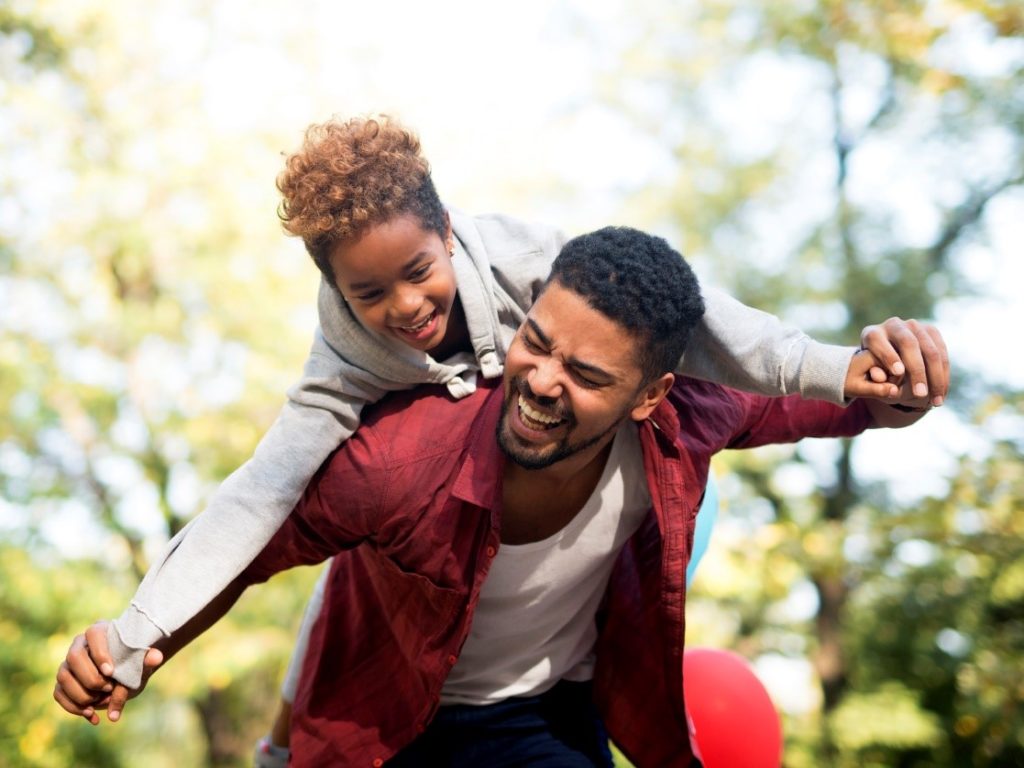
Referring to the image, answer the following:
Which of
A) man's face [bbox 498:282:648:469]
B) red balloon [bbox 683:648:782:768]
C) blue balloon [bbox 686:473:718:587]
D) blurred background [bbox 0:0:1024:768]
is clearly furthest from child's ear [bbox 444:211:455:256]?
blurred background [bbox 0:0:1024:768]

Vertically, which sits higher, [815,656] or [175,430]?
[175,430]

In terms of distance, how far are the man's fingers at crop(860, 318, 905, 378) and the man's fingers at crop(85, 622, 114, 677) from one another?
1500mm

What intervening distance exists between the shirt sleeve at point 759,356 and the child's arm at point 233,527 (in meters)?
0.75

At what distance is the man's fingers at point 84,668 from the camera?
195 centimetres

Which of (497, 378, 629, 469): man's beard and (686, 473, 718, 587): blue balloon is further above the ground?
(497, 378, 629, 469): man's beard

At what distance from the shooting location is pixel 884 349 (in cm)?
201

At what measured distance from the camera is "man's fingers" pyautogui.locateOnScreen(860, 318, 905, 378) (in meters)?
1.99

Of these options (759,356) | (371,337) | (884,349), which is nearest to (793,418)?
(759,356)

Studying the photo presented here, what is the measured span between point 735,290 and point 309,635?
833 centimetres

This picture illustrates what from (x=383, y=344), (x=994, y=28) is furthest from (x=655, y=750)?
(x=994, y=28)

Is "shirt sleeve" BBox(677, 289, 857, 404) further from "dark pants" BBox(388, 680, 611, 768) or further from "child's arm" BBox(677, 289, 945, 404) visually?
"dark pants" BBox(388, 680, 611, 768)

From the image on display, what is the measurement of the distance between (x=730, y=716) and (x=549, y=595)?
38.3 inches

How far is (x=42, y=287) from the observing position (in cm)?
925

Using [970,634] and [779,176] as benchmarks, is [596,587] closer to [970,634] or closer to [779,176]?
[970,634]
